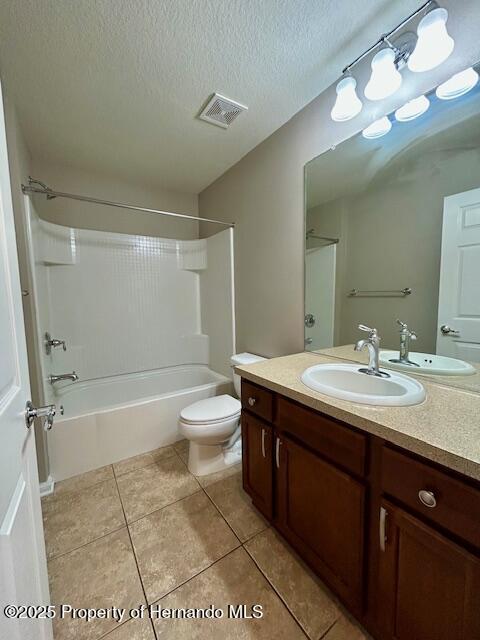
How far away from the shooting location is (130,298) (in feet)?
8.46

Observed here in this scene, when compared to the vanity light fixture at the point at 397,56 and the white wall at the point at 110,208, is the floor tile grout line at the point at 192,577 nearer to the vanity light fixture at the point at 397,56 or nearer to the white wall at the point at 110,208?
the vanity light fixture at the point at 397,56

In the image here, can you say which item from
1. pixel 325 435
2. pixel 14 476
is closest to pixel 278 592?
pixel 325 435

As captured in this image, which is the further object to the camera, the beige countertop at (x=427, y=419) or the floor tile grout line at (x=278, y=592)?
the floor tile grout line at (x=278, y=592)

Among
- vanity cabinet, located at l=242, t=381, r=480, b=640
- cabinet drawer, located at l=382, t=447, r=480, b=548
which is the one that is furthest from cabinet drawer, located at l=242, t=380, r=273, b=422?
cabinet drawer, located at l=382, t=447, r=480, b=548

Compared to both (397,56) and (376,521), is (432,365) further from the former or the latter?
(397,56)

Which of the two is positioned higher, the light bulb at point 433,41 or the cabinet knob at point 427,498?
→ the light bulb at point 433,41

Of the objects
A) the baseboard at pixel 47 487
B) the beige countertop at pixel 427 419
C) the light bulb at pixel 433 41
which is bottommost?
the baseboard at pixel 47 487

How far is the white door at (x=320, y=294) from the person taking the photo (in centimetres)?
155

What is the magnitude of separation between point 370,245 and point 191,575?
69.9 inches

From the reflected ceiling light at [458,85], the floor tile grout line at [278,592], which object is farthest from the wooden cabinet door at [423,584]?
the reflected ceiling light at [458,85]

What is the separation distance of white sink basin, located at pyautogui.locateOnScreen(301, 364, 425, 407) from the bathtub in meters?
1.25

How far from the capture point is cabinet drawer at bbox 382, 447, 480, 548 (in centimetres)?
57

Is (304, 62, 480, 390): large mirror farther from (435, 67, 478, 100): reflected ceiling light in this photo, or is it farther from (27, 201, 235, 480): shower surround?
(27, 201, 235, 480): shower surround

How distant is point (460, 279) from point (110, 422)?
85.9 inches
